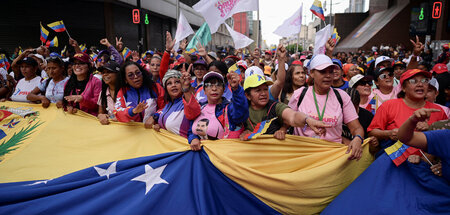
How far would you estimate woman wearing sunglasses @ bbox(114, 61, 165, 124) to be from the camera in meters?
3.69

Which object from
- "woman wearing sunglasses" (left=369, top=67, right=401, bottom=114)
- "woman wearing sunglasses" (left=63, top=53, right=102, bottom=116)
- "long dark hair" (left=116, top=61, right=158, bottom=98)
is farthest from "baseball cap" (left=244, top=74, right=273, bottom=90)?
"woman wearing sunglasses" (left=63, top=53, right=102, bottom=116)

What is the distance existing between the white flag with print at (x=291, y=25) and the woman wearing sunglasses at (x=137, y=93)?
428 centimetres

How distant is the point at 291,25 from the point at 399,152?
18.0 ft

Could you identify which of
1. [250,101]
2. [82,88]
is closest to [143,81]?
[82,88]

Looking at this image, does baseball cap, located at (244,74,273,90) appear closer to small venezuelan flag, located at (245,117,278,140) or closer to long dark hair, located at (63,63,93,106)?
small venezuelan flag, located at (245,117,278,140)

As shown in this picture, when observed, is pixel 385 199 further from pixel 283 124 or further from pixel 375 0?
pixel 375 0

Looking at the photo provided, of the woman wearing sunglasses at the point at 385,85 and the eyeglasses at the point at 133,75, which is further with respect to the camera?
the woman wearing sunglasses at the point at 385,85

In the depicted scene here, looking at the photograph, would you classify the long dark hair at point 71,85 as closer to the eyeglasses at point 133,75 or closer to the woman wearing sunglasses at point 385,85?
the eyeglasses at point 133,75

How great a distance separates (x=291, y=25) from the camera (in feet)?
23.5

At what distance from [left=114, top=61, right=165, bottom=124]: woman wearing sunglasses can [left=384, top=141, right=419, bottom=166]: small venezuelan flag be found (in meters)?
2.70

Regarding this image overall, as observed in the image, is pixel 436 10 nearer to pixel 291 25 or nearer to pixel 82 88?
pixel 291 25

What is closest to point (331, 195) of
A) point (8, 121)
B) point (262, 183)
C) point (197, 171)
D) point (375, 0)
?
point (262, 183)

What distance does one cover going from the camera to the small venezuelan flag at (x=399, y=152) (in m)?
2.27

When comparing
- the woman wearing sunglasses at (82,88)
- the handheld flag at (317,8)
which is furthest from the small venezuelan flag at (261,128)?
the handheld flag at (317,8)
